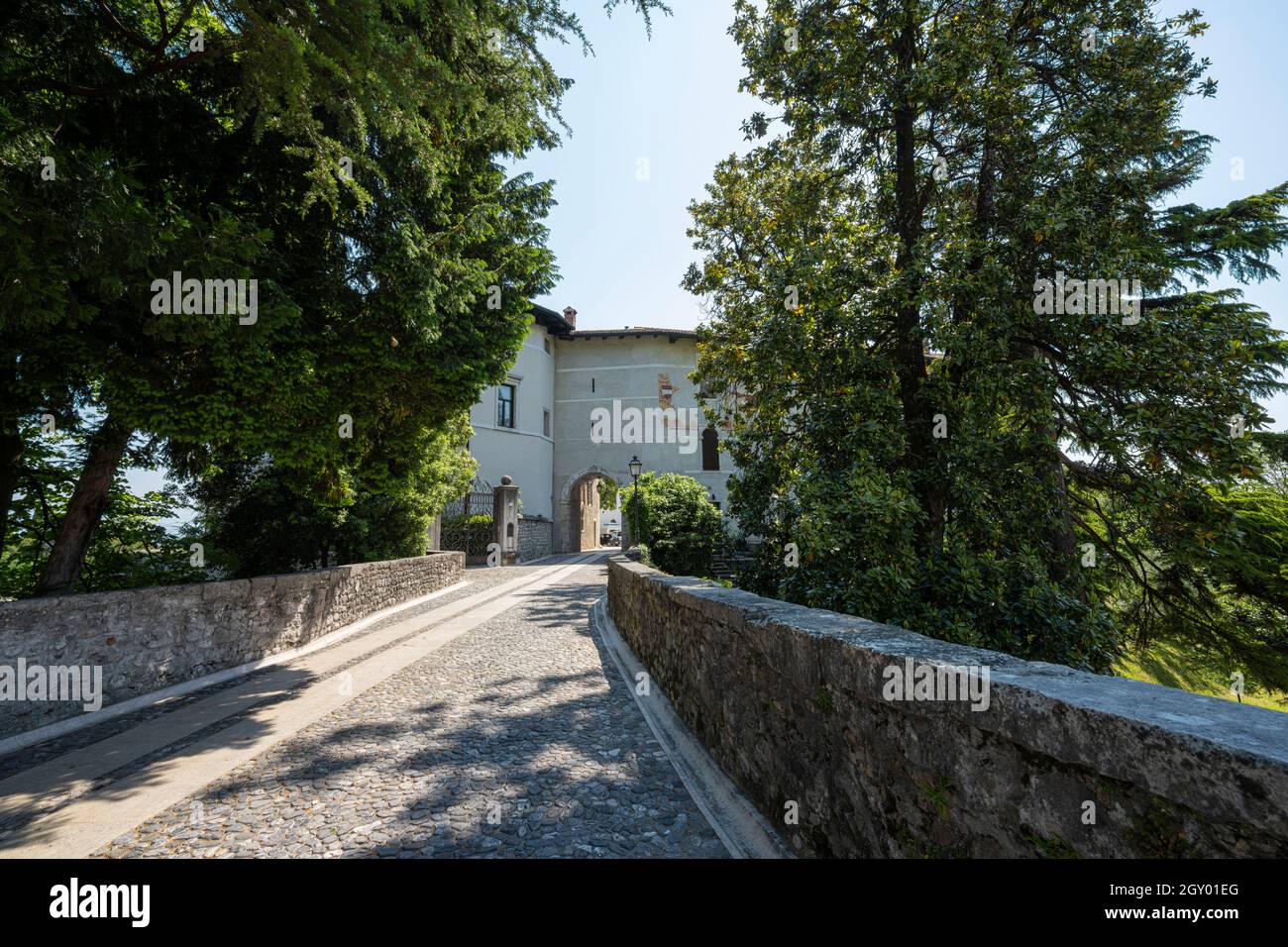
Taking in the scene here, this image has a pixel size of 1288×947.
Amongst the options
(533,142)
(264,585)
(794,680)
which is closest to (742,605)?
(794,680)

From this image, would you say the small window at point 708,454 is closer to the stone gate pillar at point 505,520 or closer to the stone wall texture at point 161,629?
the stone gate pillar at point 505,520

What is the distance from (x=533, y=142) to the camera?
27.1 feet

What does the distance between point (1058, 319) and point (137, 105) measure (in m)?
9.62

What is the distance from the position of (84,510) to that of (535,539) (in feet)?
62.8

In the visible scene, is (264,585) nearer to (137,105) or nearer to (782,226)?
(137,105)

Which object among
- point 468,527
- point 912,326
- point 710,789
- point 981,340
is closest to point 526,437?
point 468,527

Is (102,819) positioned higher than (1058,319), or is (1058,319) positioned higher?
(1058,319)

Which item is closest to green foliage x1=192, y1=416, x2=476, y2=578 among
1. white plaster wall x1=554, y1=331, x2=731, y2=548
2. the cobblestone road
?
the cobblestone road

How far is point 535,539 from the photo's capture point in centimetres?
2516

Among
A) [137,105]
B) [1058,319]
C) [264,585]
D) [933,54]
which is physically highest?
[933,54]

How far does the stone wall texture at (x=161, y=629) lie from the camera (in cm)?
448

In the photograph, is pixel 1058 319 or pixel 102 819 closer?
pixel 102 819

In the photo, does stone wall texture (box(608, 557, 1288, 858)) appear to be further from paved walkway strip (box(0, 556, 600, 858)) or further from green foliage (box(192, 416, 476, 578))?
green foliage (box(192, 416, 476, 578))

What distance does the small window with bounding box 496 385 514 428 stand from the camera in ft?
86.6
